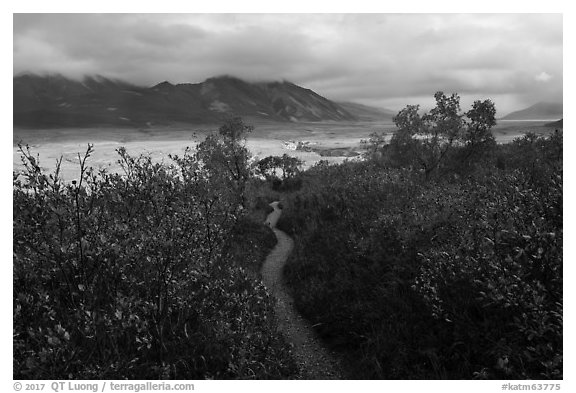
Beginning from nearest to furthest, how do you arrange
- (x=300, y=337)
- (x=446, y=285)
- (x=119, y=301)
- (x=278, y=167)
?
(x=119, y=301) → (x=446, y=285) → (x=300, y=337) → (x=278, y=167)

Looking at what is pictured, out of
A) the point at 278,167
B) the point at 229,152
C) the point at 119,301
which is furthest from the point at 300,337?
the point at 278,167

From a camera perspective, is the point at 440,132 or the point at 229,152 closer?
the point at 440,132

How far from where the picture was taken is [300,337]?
9789 millimetres

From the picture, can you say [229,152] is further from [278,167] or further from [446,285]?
[278,167]

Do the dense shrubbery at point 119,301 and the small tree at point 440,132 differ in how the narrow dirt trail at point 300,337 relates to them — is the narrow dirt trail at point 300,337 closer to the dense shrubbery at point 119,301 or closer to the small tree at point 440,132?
the dense shrubbery at point 119,301

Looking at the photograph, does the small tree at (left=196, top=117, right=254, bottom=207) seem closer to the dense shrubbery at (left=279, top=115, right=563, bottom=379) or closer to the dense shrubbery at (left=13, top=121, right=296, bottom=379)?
the dense shrubbery at (left=279, top=115, right=563, bottom=379)

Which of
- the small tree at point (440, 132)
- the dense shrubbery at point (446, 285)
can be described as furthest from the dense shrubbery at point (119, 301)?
the small tree at point (440, 132)

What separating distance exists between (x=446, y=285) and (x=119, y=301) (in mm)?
6395

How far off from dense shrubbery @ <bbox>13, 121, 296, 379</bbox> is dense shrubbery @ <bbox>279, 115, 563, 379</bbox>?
2428 millimetres

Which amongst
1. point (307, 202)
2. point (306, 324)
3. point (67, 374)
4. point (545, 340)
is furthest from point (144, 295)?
point (307, 202)

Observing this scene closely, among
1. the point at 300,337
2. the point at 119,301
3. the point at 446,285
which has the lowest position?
the point at 300,337

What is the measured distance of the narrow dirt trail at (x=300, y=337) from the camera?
328 inches

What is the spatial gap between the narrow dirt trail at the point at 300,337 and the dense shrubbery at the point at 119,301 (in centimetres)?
78

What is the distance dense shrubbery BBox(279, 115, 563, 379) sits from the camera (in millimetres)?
6109
